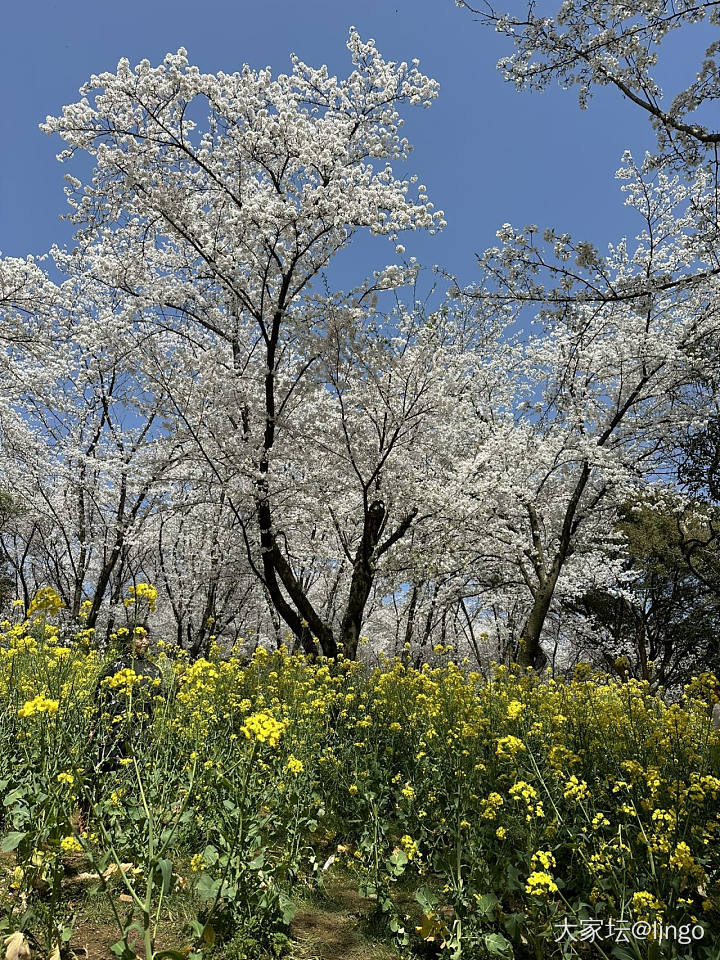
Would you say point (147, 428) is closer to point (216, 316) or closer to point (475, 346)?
point (216, 316)

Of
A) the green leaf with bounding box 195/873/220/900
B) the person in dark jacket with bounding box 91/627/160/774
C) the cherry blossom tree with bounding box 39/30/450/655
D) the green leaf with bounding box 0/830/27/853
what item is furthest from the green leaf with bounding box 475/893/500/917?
the cherry blossom tree with bounding box 39/30/450/655

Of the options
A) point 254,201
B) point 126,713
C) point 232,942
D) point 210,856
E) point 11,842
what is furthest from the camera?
point 254,201

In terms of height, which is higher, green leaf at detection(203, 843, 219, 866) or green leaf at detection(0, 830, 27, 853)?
green leaf at detection(0, 830, 27, 853)

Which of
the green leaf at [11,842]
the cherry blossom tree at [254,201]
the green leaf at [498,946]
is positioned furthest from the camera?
the cherry blossom tree at [254,201]

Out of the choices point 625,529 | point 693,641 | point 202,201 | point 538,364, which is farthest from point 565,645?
point 202,201

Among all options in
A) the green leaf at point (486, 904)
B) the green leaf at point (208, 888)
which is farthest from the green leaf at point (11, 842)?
the green leaf at point (486, 904)

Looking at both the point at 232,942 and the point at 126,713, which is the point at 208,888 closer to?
the point at 232,942

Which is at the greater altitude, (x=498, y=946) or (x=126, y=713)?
(x=126, y=713)

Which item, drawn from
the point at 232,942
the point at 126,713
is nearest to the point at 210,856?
the point at 232,942

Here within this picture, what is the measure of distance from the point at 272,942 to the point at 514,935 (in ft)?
3.60

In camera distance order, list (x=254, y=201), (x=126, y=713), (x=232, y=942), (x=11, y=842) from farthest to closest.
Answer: (x=254, y=201) < (x=126, y=713) < (x=232, y=942) < (x=11, y=842)

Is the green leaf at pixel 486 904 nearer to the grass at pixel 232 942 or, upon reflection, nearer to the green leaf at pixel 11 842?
the grass at pixel 232 942

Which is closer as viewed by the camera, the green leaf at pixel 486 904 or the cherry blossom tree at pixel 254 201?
the green leaf at pixel 486 904

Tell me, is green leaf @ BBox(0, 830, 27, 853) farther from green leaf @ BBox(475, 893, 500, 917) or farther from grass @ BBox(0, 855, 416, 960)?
green leaf @ BBox(475, 893, 500, 917)
